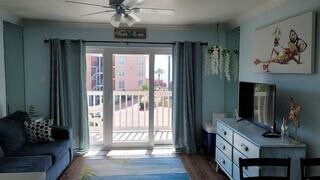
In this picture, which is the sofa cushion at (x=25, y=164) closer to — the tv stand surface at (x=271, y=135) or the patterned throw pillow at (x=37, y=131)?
the patterned throw pillow at (x=37, y=131)

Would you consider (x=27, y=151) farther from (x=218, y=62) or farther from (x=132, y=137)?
(x=218, y=62)

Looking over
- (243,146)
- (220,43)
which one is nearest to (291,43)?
(243,146)

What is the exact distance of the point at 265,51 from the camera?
376cm

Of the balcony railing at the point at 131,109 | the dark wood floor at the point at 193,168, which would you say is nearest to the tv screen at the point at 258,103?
the dark wood floor at the point at 193,168

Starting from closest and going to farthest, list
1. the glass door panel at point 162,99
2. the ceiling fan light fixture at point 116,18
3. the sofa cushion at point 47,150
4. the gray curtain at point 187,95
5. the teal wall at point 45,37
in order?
1. the ceiling fan light fixture at point 116,18
2. the sofa cushion at point 47,150
3. the teal wall at point 45,37
4. the gray curtain at point 187,95
5. the glass door panel at point 162,99

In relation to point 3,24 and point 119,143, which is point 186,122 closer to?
point 119,143

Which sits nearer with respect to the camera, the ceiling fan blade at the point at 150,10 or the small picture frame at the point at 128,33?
the ceiling fan blade at the point at 150,10

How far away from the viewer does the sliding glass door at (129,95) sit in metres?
5.47

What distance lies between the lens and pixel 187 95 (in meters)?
5.34

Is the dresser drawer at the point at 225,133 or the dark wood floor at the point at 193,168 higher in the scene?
the dresser drawer at the point at 225,133

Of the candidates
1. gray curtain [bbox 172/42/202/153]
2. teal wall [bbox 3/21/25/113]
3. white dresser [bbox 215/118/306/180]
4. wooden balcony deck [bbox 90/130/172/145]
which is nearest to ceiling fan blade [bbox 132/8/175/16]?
white dresser [bbox 215/118/306/180]

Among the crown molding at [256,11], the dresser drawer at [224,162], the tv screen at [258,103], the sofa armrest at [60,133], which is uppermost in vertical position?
the crown molding at [256,11]

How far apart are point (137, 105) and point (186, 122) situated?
1061mm

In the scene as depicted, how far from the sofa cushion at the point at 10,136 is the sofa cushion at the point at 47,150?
0.08m
